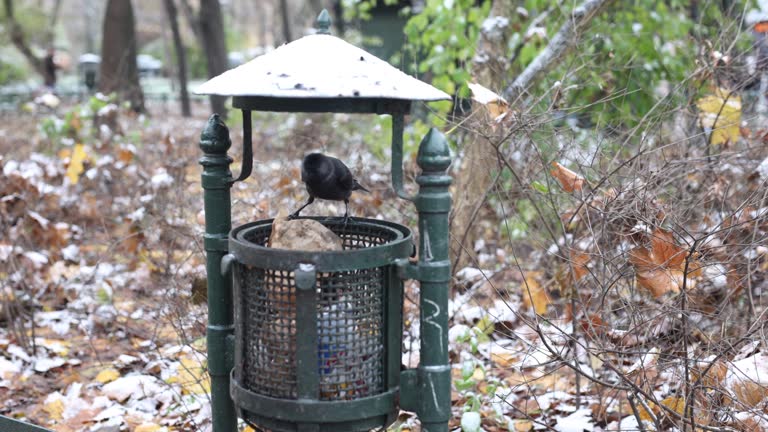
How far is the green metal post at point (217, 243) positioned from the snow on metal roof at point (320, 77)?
1.19 ft

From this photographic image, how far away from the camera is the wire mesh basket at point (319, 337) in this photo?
2.38 metres

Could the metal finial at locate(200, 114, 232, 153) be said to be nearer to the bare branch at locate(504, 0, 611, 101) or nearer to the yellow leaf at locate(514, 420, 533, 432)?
the yellow leaf at locate(514, 420, 533, 432)

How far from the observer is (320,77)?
237 cm

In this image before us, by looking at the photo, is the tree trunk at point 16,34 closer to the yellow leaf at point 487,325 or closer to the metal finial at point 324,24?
the yellow leaf at point 487,325

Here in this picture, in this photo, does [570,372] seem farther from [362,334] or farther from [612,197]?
[362,334]

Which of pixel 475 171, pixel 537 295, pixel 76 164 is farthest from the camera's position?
pixel 76 164

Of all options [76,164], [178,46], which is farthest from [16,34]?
[76,164]

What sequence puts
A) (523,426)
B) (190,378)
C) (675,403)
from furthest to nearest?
(190,378), (523,426), (675,403)

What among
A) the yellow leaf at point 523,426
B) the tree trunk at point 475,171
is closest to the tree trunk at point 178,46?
the tree trunk at point 475,171

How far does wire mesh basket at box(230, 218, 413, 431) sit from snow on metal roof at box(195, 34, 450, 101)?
0.45 meters

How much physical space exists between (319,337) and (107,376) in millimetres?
2373

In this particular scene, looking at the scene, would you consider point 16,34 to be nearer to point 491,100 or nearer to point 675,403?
point 491,100

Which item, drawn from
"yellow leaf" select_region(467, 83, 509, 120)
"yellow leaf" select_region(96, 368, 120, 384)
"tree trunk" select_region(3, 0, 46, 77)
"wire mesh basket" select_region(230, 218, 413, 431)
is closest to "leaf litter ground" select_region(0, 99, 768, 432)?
"yellow leaf" select_region(96, 368, 120, 384)

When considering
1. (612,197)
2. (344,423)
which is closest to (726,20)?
(612,197)
